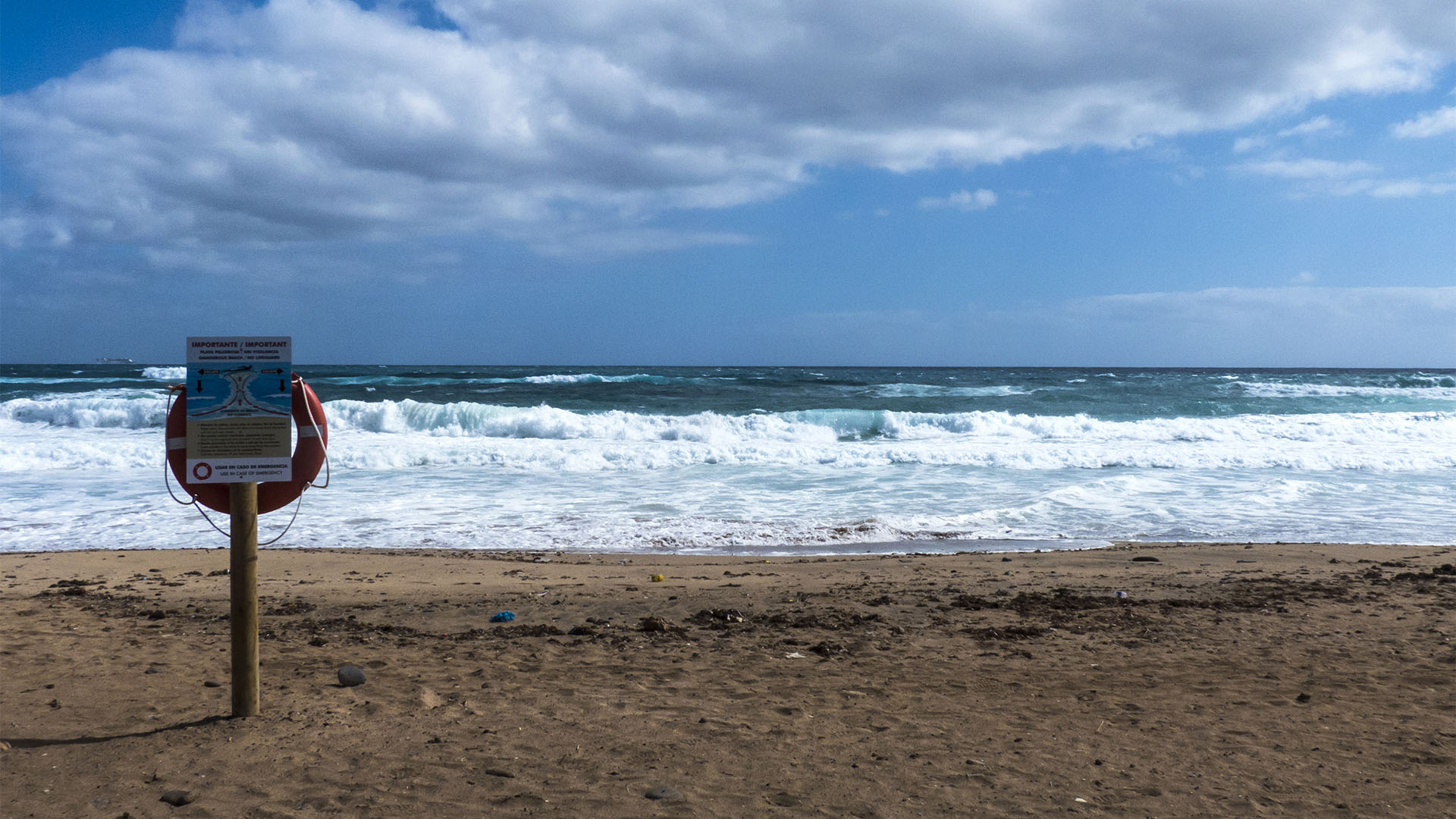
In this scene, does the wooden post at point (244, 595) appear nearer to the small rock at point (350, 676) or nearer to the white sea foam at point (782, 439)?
the small rock at point (350, 676)

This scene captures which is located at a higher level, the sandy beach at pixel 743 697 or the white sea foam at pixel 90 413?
the white sea foam at pixel 90 413

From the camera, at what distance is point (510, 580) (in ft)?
23.0

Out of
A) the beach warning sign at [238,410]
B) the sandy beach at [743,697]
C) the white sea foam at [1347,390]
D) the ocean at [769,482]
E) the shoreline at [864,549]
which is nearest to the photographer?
the sandy beach at [743,697]

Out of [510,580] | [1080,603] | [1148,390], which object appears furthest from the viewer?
[1148,390]

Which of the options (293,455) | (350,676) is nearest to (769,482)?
(350,676)

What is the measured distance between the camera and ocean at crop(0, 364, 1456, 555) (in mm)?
9586

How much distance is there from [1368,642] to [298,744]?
571 centimetres

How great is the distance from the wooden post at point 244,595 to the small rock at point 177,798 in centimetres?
68

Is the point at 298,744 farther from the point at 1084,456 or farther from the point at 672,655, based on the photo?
the point at 1084,456

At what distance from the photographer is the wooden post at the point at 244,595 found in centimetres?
349

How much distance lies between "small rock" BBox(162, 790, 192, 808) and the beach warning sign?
1133mm

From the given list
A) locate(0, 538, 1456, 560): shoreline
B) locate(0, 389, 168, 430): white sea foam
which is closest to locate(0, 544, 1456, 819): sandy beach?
locate(0, 538, 1456, 560): shoreline

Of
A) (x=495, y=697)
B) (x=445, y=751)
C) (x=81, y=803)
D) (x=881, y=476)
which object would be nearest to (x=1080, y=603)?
(x=495, y=697)

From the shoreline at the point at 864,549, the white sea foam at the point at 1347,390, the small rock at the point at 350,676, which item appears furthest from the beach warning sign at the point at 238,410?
the white sea foam at the point at 1347,390
